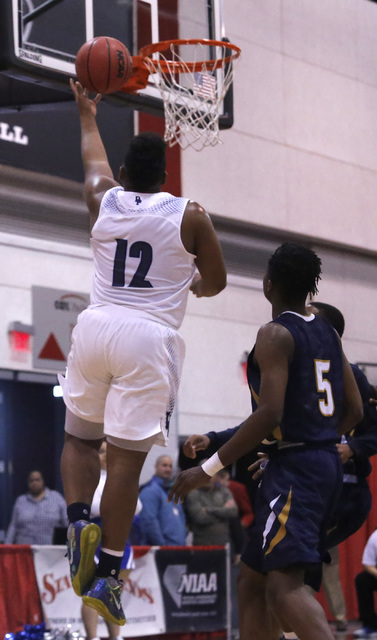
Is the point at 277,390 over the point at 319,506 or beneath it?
over

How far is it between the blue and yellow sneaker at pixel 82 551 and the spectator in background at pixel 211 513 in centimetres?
754

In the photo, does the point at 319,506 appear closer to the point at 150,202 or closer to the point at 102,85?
the point at 150,202

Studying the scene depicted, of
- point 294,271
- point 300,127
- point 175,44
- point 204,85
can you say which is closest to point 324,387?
point 294,271

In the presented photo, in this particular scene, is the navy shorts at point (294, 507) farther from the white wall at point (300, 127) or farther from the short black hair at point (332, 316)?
the white wall at point (300, 127)

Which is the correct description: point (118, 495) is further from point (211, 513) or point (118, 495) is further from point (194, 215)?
point (211, 513)

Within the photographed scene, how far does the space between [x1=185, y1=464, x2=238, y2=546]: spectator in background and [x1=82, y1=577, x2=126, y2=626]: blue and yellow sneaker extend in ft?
24.7

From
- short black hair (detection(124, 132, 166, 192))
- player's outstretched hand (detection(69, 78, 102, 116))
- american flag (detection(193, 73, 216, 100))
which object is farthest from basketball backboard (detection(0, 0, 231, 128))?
short black hair (detection(124, 132, 166, 192))

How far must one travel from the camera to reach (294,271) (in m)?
4.61

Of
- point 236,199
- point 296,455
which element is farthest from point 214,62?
point 296,455

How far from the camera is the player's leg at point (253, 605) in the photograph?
4.63 m

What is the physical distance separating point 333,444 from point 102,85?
240 centimetres

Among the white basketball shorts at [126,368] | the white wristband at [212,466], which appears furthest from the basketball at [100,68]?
the white wristband at [212,466]

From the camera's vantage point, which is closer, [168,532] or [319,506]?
[319,506]

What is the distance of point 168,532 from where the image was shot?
37.6 feet
